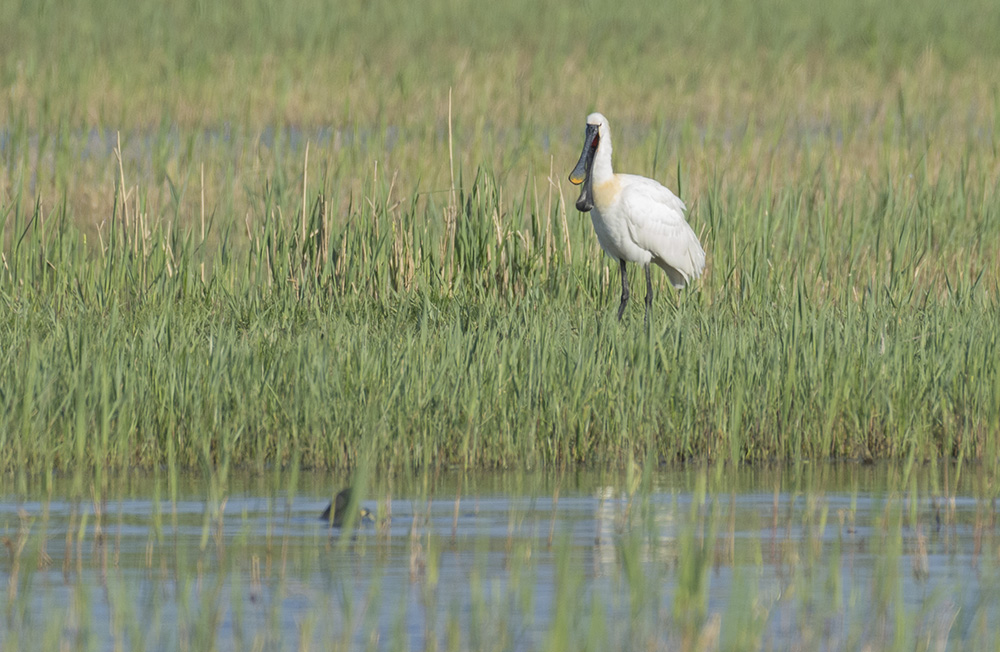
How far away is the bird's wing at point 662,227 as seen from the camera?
9.09 metres

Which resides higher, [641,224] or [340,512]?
[641,224]

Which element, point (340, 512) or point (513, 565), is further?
point (340, 512)

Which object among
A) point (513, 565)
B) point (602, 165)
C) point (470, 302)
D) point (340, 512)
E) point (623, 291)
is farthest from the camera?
point (602, 165)

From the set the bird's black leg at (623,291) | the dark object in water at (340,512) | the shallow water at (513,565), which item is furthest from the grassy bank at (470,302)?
the dark object in water at (340,512)

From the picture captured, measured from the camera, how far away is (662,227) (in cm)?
911

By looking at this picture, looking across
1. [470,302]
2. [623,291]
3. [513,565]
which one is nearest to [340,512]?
[513,565]

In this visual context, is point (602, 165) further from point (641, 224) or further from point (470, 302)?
point (470, 302)

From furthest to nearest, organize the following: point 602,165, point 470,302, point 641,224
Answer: point 602,165, point 641,224, point 470,302

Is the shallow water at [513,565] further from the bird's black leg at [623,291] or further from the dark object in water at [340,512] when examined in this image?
the bird's black leg at [623,291]

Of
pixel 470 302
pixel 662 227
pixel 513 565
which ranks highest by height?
pixel 662 227

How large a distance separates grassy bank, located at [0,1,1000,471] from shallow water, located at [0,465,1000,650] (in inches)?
9.2

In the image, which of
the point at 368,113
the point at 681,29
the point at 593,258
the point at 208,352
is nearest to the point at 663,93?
the point at 368,113

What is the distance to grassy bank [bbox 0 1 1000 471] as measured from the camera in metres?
6.07

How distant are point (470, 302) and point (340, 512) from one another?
3.47 m
